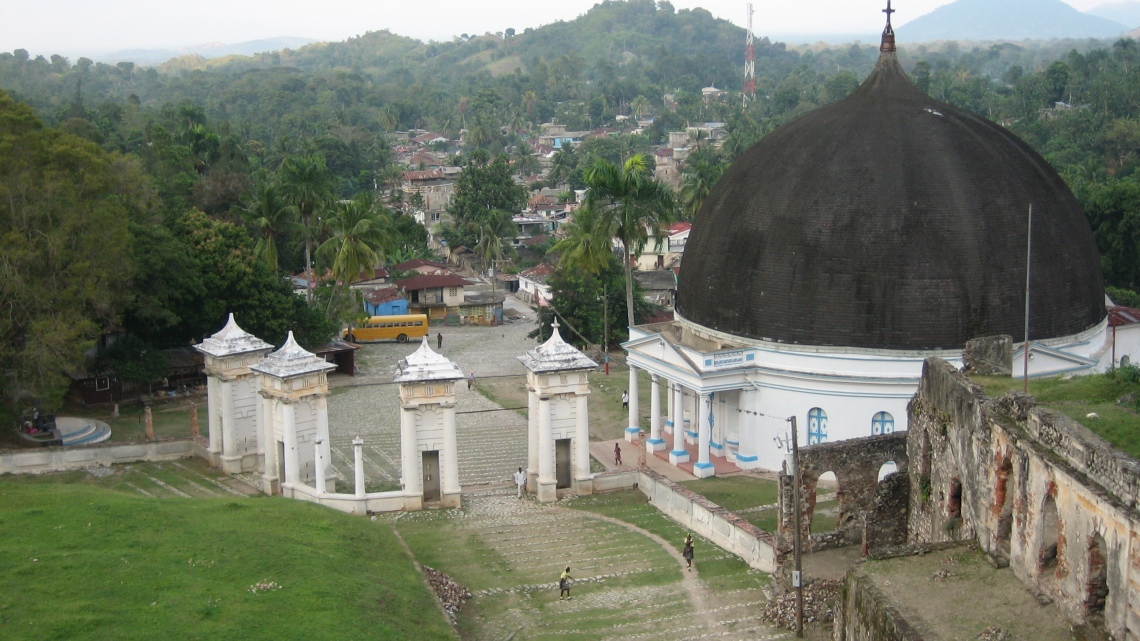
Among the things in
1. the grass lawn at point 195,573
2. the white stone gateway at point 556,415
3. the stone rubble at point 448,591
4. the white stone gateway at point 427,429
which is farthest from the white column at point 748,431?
the stone rubble at point 448,591

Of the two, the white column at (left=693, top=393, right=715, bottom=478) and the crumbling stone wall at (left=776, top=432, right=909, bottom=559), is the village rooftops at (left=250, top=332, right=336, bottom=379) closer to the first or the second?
the white column at (left=693, top=393, right=715, bottom=478)

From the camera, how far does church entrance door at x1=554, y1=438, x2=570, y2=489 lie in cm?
3369

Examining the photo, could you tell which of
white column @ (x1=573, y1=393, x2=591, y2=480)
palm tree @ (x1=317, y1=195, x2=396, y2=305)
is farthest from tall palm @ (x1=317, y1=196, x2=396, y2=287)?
white column @ (x1=573, y1=393, x2=591, y2=480)

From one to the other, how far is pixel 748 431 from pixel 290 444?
12774 millimetres

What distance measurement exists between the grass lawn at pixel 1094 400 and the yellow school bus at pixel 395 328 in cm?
3444

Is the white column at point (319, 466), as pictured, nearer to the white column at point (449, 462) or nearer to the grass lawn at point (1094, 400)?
the white column at point (449, 462)

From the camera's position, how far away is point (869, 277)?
34.2 metres

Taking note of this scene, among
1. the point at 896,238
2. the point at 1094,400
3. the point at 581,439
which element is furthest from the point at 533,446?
the point at 1094,400

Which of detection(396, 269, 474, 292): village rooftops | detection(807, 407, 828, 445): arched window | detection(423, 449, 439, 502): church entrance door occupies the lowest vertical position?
detection(423, 449, 439, 502): church entrance door

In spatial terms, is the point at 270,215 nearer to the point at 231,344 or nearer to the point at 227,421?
the point at 231,344

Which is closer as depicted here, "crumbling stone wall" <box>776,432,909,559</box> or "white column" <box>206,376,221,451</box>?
"crumbling stone wall" <box>776,432,909,559</box>

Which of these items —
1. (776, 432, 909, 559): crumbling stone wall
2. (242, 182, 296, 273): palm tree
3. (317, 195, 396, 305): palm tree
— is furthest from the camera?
(242, 182, 296, 273): palm tree

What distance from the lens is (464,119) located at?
612ft

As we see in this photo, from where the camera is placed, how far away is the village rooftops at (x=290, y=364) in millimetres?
32763
